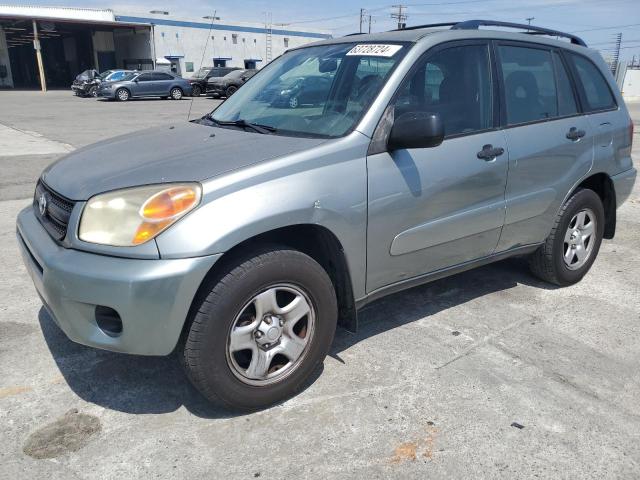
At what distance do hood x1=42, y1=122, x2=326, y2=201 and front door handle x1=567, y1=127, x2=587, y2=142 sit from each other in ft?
6.82

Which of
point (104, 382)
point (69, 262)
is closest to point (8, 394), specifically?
point (104, 382)

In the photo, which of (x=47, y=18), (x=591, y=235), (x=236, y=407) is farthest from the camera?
(x=47, y=18)

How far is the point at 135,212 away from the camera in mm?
2406

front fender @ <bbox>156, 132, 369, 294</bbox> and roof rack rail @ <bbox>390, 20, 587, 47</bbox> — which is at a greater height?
roof rack rail @ <bbox>390, 20, 587, 47</bbox>

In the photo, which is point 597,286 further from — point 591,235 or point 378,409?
point 378,409

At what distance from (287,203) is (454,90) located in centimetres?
145

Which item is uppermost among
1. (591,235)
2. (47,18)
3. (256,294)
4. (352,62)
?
(47,18)

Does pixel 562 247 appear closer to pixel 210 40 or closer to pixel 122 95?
pixel 122 95

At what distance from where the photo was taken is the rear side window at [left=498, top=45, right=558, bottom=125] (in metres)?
3.62

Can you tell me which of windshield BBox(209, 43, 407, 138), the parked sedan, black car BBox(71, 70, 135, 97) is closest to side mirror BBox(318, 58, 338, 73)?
windshield BBox(209, 43, 407, 138)

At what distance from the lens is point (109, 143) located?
3385mm

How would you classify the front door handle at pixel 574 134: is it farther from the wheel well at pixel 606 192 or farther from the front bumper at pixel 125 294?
the front bumper at pixel 125 294

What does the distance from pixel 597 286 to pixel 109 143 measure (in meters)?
3.78

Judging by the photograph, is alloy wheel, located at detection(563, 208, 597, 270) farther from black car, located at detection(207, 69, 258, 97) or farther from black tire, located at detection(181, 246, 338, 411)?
black car, located at detection(207, 69, 258, 97)
